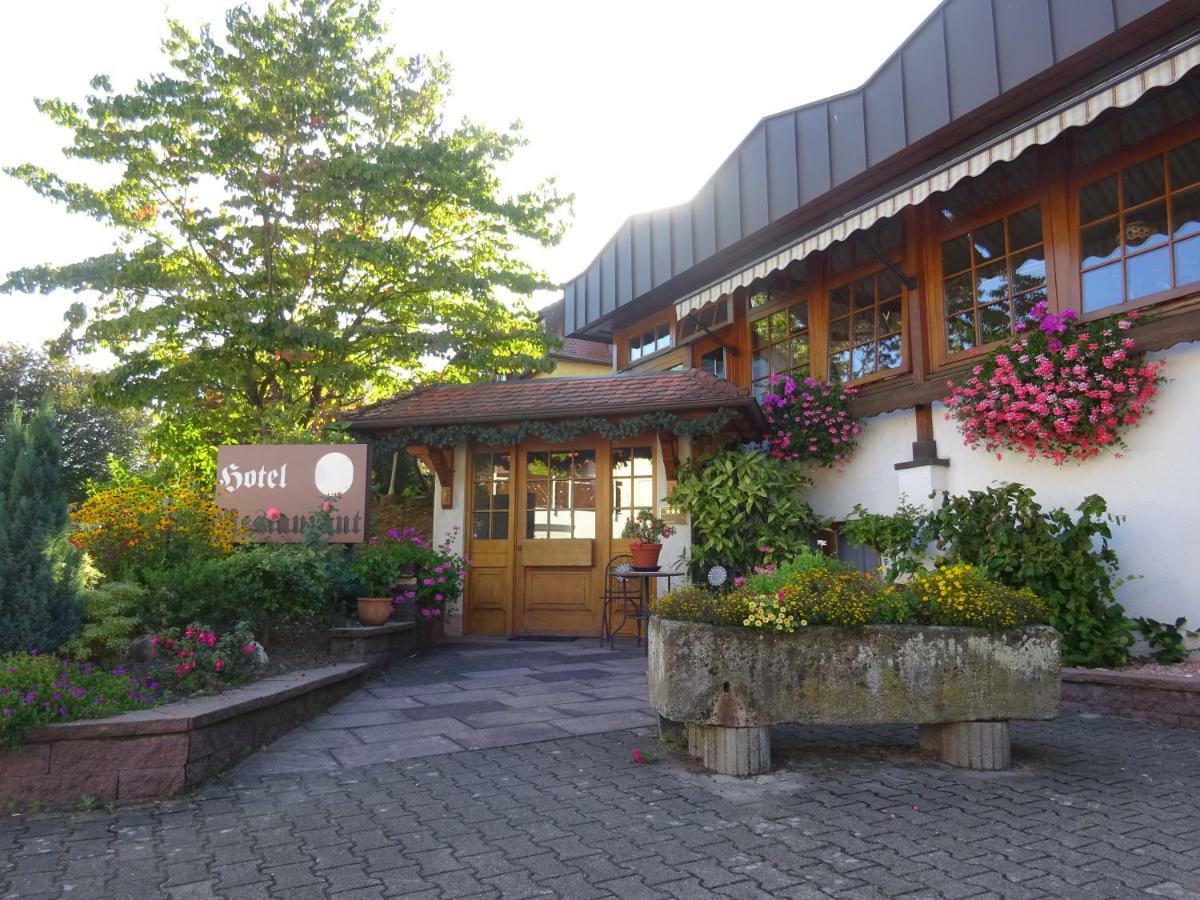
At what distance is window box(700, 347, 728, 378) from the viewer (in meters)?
10.5

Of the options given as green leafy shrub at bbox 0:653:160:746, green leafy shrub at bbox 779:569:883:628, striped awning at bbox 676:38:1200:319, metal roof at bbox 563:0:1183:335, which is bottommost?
green leafy shrub at bbox 0:653:160:746

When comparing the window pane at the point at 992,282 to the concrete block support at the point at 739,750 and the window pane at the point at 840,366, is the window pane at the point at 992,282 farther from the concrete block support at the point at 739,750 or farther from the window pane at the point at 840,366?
the concrete block support at the point at 739,750

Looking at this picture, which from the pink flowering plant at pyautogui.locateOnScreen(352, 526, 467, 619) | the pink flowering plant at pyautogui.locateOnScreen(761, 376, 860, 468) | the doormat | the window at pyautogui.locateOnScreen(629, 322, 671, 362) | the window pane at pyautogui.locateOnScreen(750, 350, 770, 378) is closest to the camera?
the pink flowering plant at pyautogui.locateOnScreen(352, 526, 467, 619)

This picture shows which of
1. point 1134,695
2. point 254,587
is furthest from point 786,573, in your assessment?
point 254,587

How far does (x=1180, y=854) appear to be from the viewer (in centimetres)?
279

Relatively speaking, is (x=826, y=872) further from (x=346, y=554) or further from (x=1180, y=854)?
(x=346, y=554)

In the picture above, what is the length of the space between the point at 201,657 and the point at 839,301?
7059 mm

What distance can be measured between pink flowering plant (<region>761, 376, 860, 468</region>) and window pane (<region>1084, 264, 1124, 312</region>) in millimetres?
2395

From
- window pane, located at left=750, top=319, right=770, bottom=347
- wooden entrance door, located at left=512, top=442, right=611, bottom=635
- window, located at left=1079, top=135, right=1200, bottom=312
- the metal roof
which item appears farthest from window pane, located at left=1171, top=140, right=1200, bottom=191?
wooden entrance door, located at left=512, top=442, right=611, bottom=635

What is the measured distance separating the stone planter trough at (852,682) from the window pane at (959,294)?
4.15 m

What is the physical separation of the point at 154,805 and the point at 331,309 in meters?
7.31

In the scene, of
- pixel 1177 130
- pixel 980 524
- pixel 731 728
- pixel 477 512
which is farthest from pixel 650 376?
pixel 731 728

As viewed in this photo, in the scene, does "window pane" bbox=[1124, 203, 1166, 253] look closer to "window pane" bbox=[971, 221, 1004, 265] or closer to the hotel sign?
"window pane" bbox=[971, 221, 1004, 265]

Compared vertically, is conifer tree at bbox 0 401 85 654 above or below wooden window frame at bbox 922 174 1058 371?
below
